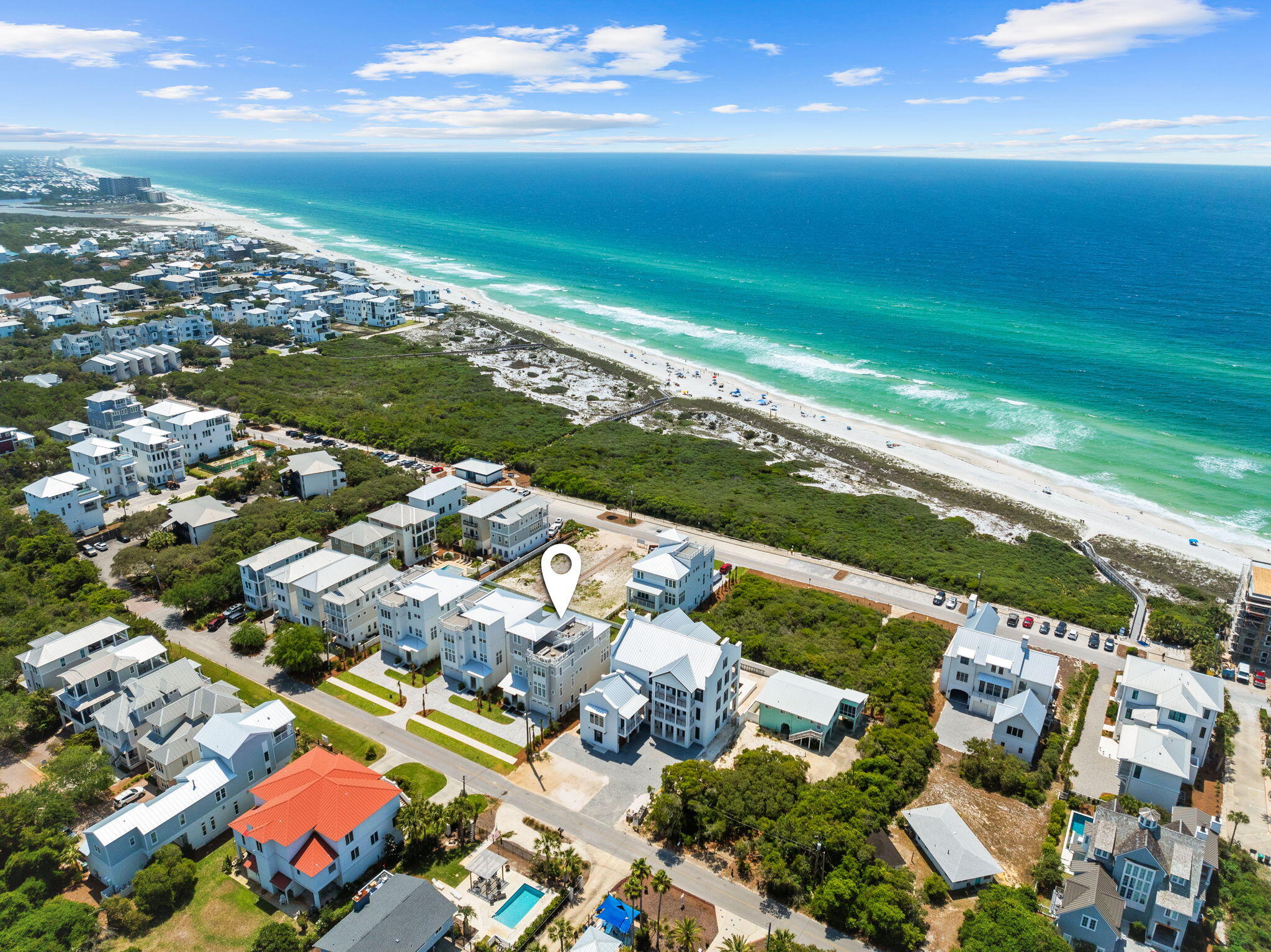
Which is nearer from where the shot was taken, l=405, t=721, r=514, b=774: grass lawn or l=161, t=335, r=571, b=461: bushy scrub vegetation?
l=405, t=721, r=514, b=774: grass lawn

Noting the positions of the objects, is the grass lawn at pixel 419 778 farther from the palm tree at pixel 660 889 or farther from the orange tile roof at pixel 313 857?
the palm tree at pixel 660 889

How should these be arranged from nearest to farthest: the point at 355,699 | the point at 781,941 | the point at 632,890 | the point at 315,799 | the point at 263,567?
the point at 781,941 < the point at 632,890 < the point at 315,799 < the point at 355,699 < the point at 263,567

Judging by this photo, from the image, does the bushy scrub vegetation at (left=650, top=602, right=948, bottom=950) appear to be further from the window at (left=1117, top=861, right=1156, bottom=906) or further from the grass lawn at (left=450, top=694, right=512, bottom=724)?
the grass lawn at (left=450, top=694, right=512, bottom=724)

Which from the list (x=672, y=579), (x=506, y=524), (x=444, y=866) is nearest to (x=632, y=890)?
(x=444, y=866)

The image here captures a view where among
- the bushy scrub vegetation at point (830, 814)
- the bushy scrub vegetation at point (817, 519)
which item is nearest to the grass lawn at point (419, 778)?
the bushy scrub vegetation at point (830, 814)

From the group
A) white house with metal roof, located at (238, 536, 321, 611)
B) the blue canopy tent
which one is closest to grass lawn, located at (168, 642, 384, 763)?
white house with metal roof, located at (238, 536, 321, 611)

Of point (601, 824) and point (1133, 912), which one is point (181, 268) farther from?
point (1133, 912)

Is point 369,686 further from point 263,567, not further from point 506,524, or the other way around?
point 506,524
